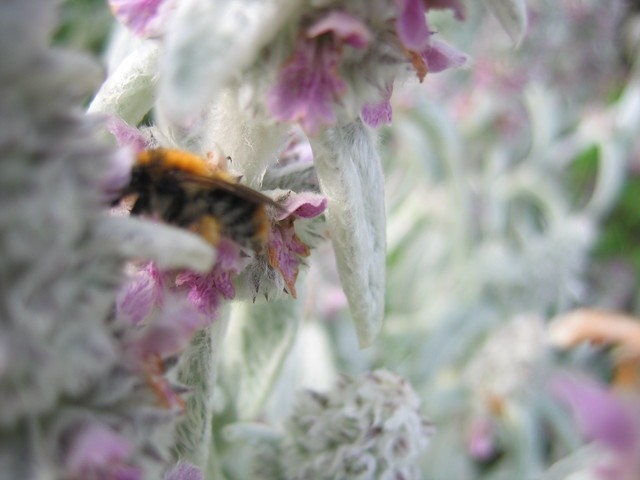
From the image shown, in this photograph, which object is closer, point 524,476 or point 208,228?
point 208,228

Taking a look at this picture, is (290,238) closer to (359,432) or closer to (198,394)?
(198,394)

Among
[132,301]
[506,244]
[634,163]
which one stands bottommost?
[634,163]

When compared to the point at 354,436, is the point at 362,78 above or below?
above

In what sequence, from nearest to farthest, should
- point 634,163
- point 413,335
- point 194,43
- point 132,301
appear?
1. point 194,43
2. point 132,301
3. point 413,335
4. point 634,163

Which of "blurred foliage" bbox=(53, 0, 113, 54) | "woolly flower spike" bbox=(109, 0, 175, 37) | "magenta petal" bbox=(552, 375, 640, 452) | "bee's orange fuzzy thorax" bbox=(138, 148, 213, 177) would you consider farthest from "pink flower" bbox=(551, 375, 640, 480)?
"blurred foliage" bbox=(53, 0, 113, 54)

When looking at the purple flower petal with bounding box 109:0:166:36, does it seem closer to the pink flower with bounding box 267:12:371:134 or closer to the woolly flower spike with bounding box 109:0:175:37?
the woolly flower spike with bounding box 109:0:175:37

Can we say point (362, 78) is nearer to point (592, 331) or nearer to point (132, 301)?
point (132, 301)

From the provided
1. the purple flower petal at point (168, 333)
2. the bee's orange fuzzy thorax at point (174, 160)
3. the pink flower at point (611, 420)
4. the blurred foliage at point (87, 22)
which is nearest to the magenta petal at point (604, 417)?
the pink flower at point (611, 420)

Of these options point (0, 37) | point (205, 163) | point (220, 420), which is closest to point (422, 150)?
point (220, 420)
